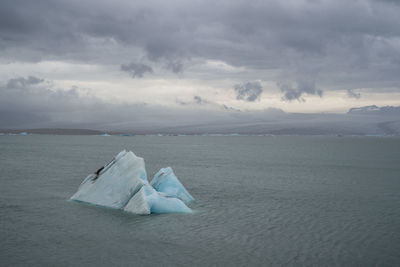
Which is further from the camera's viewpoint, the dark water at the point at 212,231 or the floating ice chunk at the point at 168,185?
the floating ice chunk at the point at 168,185

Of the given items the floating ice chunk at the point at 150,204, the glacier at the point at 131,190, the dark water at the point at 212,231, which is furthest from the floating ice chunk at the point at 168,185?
the floating ice chunk at the point at 150,204

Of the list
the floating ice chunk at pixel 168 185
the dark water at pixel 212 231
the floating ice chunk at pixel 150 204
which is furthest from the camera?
the floating ice chunk at pixel 168 185

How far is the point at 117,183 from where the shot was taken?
18.9m

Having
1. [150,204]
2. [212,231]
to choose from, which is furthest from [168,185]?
[212,231]

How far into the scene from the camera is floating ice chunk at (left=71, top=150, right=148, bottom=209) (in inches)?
725

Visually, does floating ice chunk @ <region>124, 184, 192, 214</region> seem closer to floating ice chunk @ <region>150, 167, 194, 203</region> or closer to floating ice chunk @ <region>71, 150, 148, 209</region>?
floating ice chunk @ <region>71, 150, 148, 209</region>

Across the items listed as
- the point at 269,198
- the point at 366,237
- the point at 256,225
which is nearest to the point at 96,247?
the point at 256,225

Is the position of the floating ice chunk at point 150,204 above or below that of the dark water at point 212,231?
above

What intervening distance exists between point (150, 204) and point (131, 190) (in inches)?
56.2

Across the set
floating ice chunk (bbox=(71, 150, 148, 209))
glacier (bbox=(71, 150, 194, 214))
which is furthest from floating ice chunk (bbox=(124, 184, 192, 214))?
floating ice chunk (bbox=(71, 150, 148, 209))

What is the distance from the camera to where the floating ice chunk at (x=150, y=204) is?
1745cm

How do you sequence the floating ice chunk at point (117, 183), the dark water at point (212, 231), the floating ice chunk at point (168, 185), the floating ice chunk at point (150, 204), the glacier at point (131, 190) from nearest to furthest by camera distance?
the dark water at point (212, 231) → the floating ice chunk at point (150, 204) → the glacier at point (131, 190) → the floating ice chunk at point (117, 183) → the floating ice chunk at point (168, 185)

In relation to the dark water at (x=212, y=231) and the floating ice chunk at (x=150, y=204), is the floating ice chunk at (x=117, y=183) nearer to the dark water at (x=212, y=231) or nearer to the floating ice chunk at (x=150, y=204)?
the floating ice chunk at (x=150, y=204)

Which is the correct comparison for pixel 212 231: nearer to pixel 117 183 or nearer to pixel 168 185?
pixel 168 185
